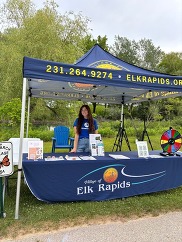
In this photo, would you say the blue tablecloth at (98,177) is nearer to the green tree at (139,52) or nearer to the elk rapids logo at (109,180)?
the elk rapids logo at (109,180)

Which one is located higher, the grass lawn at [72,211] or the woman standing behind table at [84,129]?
the woman standing behind table at [84,129]

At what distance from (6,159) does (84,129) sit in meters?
1.70

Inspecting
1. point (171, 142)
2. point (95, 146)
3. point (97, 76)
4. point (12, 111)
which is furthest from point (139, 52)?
point (97, 76)

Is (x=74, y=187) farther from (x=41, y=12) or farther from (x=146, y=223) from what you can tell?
(x=41, y=12)

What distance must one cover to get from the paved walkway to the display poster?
0.77 meters

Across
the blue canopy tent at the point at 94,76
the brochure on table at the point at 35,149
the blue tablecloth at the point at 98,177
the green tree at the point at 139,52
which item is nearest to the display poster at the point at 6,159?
the blue canopy tent at the point at 94,76

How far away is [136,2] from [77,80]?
211 inches

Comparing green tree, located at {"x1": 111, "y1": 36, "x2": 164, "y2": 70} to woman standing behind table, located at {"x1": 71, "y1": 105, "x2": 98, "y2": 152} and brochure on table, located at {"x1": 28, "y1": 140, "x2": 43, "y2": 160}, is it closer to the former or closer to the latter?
woman standing behind table, located at {"x1": 71, "y1": 105, "x2": 98, "y2": 152}

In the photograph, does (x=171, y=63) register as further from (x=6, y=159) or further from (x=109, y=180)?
(x=6, y=159)

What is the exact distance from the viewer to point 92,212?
3.16 meters

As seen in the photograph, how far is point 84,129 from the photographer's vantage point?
4344 mm

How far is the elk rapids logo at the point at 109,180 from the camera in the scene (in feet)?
11.4

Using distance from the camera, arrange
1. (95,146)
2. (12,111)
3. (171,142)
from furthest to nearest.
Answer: (12,111) → (171,142) → (95,146)

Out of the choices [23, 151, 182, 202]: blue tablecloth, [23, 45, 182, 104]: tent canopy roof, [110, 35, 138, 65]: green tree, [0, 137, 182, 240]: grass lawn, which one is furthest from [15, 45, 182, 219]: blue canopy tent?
[110, 35, 138, 65]: green tree
